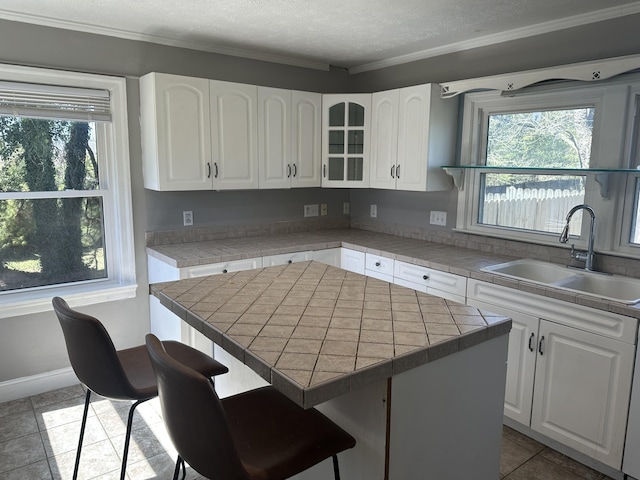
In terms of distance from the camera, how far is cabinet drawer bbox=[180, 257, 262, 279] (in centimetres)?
291

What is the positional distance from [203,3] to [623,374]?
2757mm

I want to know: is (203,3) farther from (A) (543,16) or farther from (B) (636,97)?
(B) (636,97)

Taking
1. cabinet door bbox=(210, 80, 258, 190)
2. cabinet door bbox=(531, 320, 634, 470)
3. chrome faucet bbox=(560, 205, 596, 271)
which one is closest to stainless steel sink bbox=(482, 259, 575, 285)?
chrome faucet bbox=(560, 205, 596, 271)

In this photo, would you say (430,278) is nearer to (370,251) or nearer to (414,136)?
(370,251)

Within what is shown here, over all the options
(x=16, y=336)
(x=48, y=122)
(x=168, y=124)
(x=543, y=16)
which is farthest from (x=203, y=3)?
(x=16, y=336)

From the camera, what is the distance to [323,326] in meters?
1.52

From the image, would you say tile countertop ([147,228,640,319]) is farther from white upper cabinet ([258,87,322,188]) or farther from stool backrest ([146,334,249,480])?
stool backrest ([146,334,249,480])

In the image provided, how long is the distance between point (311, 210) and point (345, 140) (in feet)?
2.39

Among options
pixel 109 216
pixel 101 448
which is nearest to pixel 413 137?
pixel 109 216

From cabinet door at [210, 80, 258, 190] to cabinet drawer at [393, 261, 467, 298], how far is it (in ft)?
4.15

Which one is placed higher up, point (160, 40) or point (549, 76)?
point (160, 40)

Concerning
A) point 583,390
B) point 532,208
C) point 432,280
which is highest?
point 532,208

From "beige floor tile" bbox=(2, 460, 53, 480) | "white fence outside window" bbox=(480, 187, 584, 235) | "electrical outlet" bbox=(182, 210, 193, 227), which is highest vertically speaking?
"white fence outside window" bbox=(480, 187, 584, 235)

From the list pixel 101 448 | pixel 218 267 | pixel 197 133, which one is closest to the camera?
pixel 101 448
